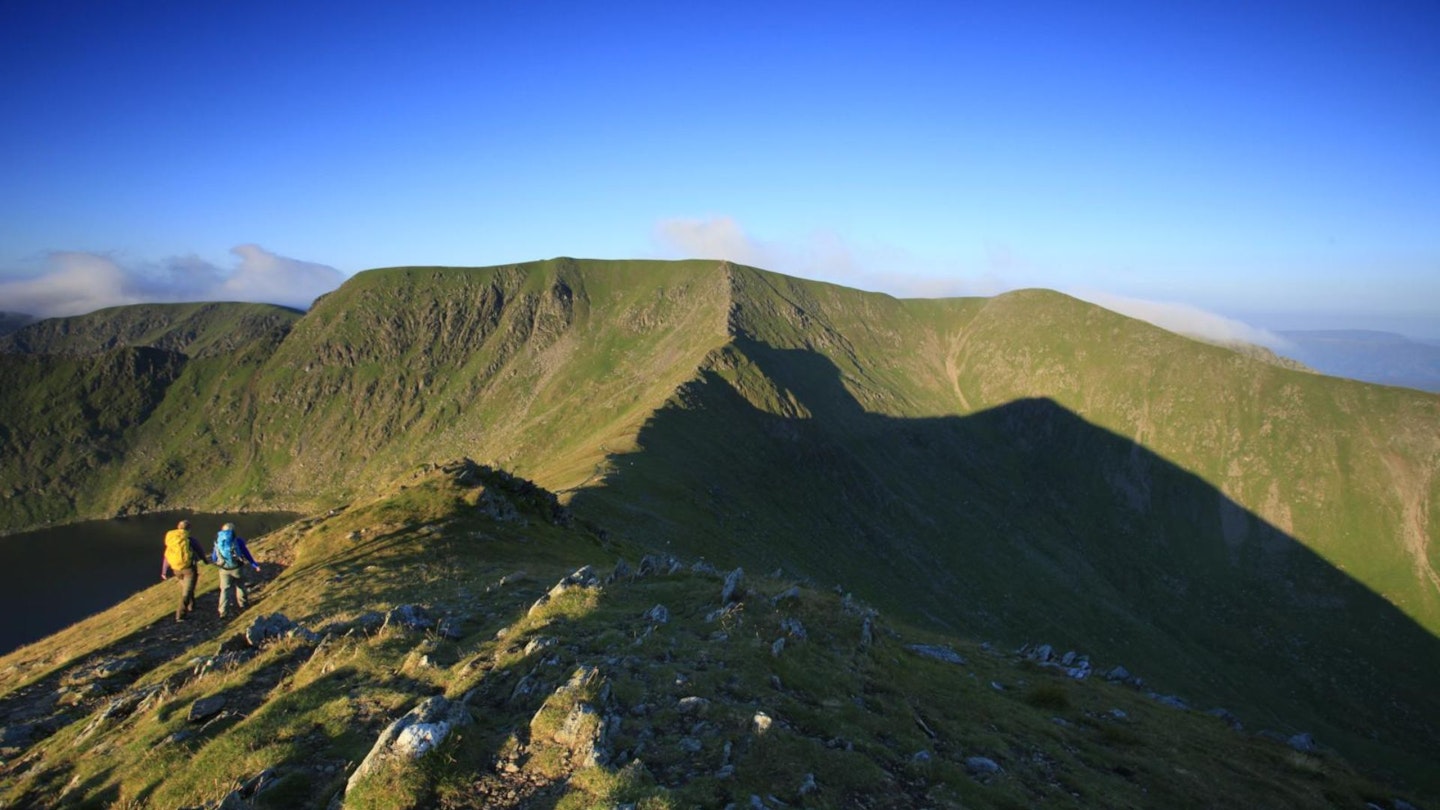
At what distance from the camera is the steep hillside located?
11391mm

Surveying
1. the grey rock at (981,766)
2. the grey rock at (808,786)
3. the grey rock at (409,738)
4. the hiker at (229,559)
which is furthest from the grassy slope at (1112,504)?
the grey rock at (808,786)

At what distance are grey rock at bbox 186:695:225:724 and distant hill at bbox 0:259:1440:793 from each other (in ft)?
135

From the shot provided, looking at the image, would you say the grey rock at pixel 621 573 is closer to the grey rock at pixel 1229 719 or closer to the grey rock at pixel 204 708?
the grey rock at pixel 204 708

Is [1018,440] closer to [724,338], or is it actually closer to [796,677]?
[724,338]

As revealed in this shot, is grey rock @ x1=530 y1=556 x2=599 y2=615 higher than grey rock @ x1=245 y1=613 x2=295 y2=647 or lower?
higher

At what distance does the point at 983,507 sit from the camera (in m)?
143

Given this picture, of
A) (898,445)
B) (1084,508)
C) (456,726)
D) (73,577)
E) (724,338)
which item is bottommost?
(73,577)

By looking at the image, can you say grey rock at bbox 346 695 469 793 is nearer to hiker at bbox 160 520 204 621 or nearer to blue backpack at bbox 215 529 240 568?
blue backpack at bbox 215 529 240 568

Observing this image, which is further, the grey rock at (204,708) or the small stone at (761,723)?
the grey rock at (204,708)

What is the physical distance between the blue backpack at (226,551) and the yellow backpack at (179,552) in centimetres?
92

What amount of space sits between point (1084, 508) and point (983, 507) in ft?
113

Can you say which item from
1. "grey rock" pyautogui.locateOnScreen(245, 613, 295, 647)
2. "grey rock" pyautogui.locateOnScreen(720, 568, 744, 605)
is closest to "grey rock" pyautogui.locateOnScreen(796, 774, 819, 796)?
"grey rock" pyautogui.locateOnScreen(720, 568, 744, 605)

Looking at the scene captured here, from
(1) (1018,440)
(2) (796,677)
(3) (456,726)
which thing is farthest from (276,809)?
(1) (1018,440)

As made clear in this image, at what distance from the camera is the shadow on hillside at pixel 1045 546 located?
86.9 m
